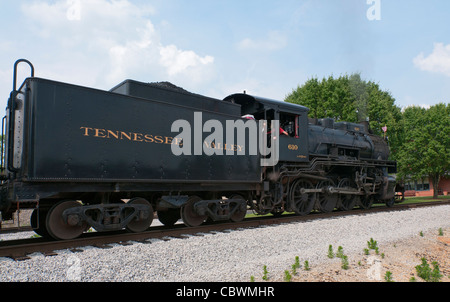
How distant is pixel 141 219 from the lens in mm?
6742

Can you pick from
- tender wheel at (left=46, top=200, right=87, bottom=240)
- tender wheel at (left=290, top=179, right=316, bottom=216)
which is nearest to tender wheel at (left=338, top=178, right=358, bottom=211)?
tender wheel at (left=290, top=179, right=316, bottom=216)

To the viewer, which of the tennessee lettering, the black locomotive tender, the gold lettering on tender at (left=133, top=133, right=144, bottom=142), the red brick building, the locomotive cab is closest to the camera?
the black locomotive tender

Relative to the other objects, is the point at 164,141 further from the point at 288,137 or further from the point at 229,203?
the point at 288,137

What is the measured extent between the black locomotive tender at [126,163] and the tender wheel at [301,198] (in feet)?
0.21

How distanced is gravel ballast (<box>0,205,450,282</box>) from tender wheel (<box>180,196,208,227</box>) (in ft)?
4.29

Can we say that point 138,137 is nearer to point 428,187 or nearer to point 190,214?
point 190,214

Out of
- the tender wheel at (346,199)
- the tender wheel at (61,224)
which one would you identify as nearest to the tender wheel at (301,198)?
the tender wheel at (346,199)

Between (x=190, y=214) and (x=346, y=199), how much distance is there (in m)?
7.08

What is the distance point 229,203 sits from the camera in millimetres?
8297

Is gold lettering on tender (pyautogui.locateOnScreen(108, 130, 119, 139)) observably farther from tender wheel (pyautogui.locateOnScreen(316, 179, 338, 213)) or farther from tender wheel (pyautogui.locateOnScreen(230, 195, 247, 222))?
tender wheel (pyautogui.locateOnScreen(316, 179, 338, 213))

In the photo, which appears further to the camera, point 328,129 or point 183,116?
point 328,129

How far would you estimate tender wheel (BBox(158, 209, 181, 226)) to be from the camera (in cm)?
837

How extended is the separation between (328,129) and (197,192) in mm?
6172
